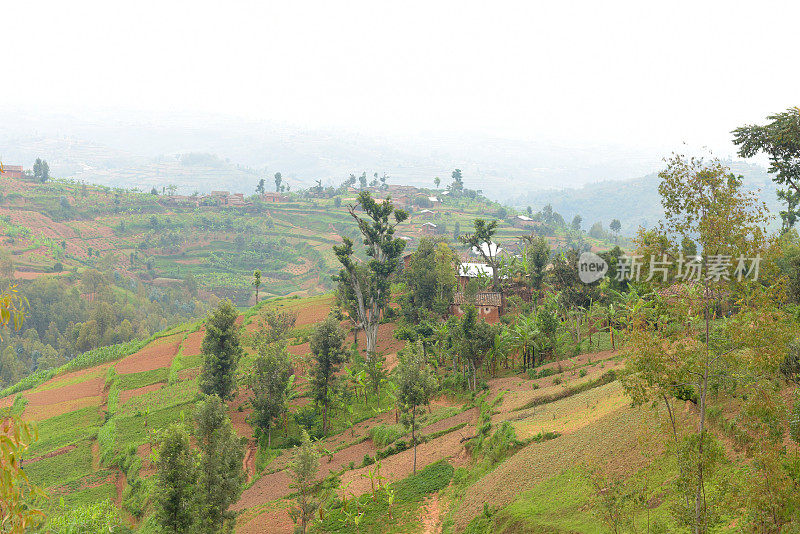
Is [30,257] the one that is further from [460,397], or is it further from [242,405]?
[460,397]

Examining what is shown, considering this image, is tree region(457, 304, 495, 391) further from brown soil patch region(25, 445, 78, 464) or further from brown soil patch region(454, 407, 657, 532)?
brown soil patch region(25, 445, 78, 464)

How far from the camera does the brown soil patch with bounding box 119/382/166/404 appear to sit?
40.9 m

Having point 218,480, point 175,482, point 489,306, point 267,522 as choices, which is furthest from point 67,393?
point 489,306

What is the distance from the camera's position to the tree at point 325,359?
31844 millimetres

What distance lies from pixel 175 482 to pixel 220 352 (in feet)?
59.7

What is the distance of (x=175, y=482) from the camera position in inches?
628

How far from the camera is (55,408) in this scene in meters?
41.2

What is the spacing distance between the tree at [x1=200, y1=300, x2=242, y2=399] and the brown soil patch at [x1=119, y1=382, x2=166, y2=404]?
10970mm

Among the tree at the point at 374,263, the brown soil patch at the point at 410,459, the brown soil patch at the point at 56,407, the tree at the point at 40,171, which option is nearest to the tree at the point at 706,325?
the brown soil patch at the point at 410,459

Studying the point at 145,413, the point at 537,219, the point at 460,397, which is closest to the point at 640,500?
the point at 460,397

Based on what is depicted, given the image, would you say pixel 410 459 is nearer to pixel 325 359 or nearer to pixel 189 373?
pixel 325 359

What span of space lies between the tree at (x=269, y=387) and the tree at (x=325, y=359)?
199 centimetres

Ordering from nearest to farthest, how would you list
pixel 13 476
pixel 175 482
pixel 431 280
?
pixel 13 476
pixel 175 482
pixel 431 280

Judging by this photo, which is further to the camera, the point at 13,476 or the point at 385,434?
the point at 385,434
